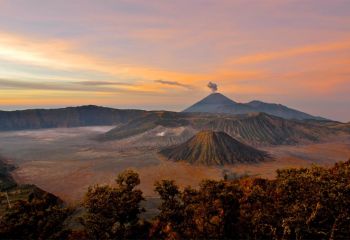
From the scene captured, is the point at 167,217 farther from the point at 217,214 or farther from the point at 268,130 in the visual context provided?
the point at 268,130

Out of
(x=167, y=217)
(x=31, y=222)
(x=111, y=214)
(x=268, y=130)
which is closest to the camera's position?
(x=31, y=222)

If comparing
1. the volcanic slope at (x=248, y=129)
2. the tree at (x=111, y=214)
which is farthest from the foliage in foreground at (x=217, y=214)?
the volcanic slope at (x=248, y=129)

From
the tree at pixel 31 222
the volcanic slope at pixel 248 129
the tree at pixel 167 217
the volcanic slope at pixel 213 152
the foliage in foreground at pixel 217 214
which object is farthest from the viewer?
the volcanic slope at pixel 248 129

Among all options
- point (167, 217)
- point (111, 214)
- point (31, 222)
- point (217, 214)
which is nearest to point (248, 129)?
point (167, 217)

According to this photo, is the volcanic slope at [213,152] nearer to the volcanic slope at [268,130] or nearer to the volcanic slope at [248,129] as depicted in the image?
the volcanic slope at [248,129]

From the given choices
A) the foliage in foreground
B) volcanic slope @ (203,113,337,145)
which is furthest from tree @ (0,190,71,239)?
volcanic slope @ (203,113,337,145)

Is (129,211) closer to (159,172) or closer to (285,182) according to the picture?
(285,182)
